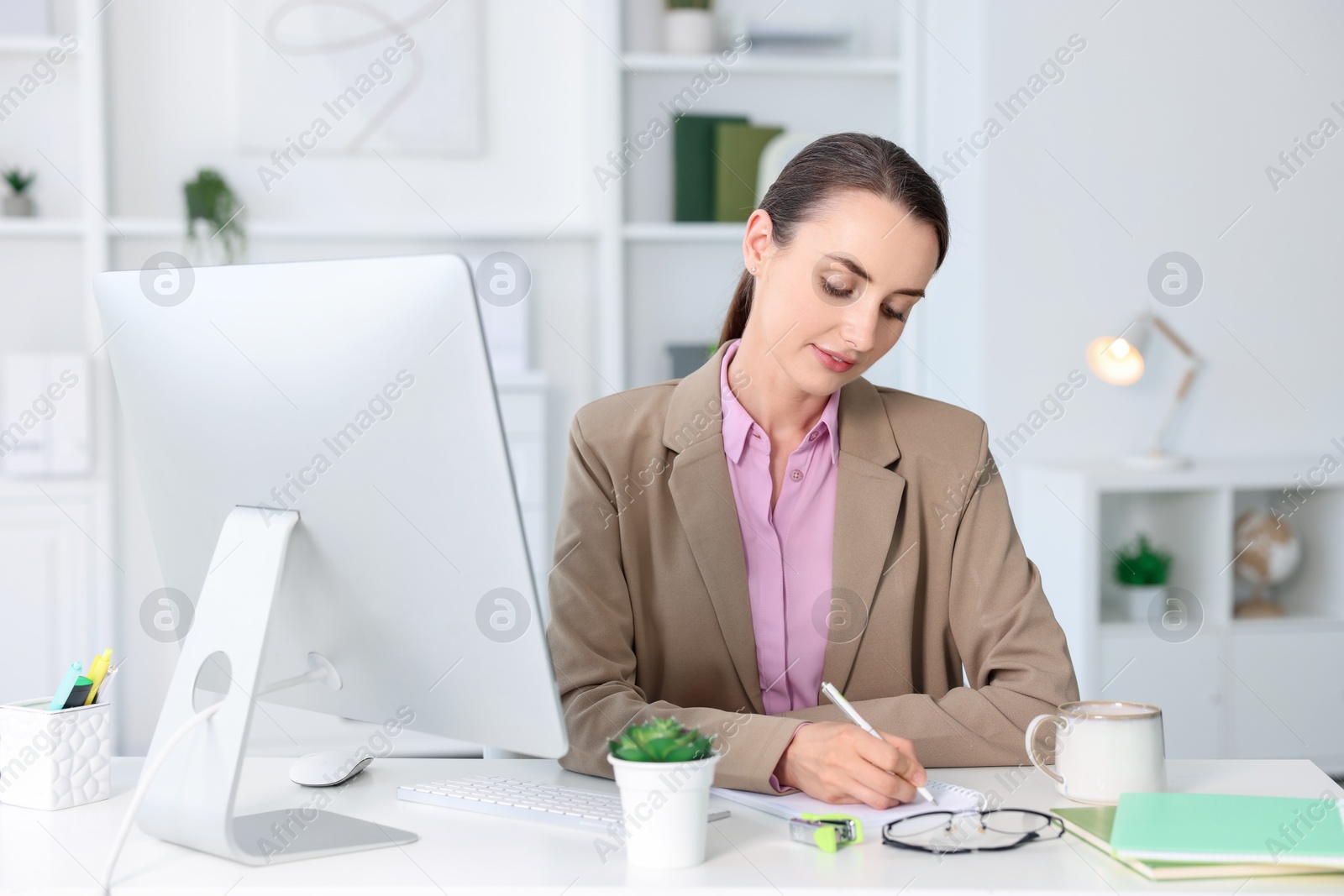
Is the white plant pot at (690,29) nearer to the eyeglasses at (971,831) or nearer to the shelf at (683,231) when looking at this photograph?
the shelf at (683,231)

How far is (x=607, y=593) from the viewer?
1.39 m

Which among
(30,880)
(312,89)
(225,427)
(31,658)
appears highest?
(312,89)

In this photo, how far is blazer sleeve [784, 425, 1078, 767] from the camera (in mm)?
1256

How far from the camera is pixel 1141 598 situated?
10.0 feet

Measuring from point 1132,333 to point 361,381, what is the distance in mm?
2790

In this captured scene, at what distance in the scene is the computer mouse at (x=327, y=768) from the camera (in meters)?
1.16

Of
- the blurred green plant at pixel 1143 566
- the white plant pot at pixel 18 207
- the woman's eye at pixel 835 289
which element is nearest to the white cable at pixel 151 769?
the woman's eye at pixel 835 289

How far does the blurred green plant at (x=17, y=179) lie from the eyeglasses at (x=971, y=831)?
313 centimetres

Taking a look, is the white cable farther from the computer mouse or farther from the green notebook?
the green notebook

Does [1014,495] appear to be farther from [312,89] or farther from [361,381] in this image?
[361,381]

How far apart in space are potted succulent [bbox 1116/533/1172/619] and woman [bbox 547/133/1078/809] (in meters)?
1.72

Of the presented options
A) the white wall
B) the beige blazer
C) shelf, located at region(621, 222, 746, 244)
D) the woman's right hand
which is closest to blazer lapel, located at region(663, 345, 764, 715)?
the beige blazer

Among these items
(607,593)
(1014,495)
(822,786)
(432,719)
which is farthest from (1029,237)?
(432,719)

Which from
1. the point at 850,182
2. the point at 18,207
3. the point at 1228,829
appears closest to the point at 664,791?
the point at 1228,829
